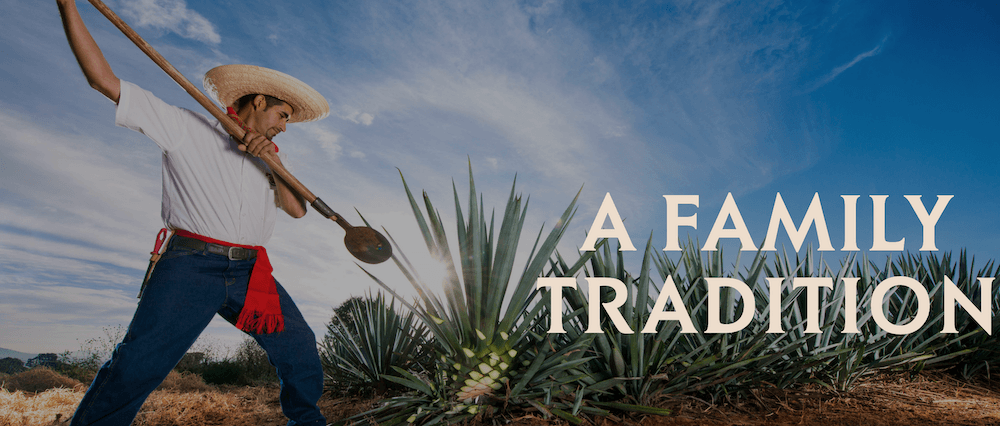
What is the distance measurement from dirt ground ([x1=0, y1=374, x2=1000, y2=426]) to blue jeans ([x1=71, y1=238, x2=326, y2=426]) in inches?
30.1

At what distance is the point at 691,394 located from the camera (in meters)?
2.59

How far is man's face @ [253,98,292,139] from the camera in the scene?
2.49 meters

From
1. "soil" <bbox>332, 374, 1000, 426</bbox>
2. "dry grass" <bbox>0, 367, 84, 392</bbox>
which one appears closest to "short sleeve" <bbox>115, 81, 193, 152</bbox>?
"soil" <bbox>332, 374, 1000, 426</bbox>

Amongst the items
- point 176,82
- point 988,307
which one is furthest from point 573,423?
point 988,307

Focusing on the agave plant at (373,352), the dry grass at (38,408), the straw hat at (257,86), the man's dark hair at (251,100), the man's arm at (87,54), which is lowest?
the dry grass at (38,408)

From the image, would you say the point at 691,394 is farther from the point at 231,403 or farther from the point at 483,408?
the point at 231,403

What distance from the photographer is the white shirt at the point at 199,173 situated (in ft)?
6.62

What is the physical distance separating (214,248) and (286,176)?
0.46m

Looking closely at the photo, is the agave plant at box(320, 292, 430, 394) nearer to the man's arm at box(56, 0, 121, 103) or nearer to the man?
the man

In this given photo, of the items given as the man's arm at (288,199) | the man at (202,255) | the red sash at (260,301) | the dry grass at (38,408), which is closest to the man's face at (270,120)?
the man at (202,255)

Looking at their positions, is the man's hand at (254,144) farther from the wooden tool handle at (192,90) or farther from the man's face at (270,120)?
the man's face at (270,120)

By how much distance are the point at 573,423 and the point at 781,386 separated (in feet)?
4.49

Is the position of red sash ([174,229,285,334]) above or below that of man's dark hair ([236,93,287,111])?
below

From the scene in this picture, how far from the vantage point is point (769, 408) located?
251 centimetres
